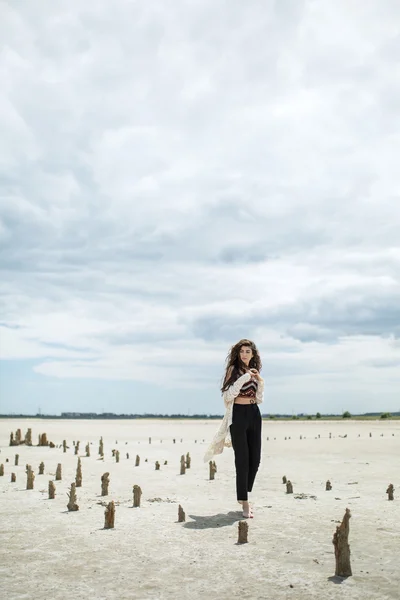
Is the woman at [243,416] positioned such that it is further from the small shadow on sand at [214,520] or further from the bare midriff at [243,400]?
the small shadow on sand at [214,520]

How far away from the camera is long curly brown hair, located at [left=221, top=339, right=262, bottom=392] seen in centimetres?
1074

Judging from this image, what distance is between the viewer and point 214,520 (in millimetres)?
10148

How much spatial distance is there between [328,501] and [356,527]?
2.88 metres

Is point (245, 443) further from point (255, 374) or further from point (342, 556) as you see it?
point (342, 556)

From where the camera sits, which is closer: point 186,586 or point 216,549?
point 186,586

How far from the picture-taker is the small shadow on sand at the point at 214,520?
9.64m

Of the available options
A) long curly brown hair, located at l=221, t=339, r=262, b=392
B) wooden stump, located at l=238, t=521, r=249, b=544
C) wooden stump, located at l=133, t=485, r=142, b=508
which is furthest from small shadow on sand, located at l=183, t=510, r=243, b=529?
long curly brown hair, located at l=221, t=339, r=262, b=392

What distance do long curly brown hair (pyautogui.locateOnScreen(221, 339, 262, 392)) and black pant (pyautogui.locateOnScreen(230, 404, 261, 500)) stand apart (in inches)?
20.8

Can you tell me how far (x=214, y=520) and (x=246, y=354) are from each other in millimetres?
3207

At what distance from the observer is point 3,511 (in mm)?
11281

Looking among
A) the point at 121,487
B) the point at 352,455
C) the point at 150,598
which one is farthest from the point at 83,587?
the point at 352,455

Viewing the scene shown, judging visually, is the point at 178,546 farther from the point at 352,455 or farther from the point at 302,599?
the point at 352,455

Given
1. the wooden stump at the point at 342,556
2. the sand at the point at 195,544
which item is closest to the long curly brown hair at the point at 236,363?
the sand at the point at 195,544

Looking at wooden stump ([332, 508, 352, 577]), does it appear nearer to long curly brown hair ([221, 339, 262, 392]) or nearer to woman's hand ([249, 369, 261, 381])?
woman's hand ([249, 369, 261, 381])
